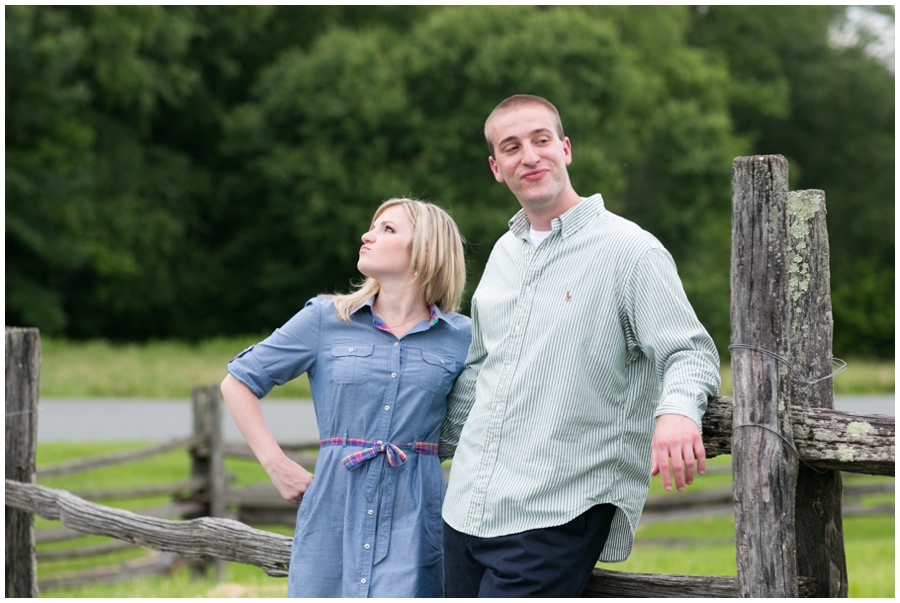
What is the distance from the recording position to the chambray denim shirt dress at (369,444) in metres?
2.77

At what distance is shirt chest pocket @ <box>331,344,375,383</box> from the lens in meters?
2.87

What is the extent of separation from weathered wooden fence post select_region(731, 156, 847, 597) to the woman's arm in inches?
48.7

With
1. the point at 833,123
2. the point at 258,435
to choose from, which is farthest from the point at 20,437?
the point at 833,123

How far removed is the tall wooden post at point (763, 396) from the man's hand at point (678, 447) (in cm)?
30

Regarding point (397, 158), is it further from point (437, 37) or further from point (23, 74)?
point (23, 74)

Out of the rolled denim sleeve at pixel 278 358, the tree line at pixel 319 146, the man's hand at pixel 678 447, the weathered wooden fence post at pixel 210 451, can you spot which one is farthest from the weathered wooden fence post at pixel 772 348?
the tree line at pixel 319 146

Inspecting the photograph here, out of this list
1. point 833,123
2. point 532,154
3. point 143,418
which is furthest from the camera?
point 833,123

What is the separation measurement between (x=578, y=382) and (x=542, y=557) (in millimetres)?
426

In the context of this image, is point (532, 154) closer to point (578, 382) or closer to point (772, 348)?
point (578, 382)

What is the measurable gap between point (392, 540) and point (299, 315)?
72 cm

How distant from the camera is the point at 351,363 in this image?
9.45ft

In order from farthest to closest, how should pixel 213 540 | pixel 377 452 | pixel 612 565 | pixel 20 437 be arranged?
pixel 612 565
pixel 20 437
pixel 213 540
pixel 377 452

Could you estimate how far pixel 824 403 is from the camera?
2549 millimetres

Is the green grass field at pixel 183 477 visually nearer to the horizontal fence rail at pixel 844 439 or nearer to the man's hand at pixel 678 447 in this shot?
the horizontal fence rail at pixel 844 439
